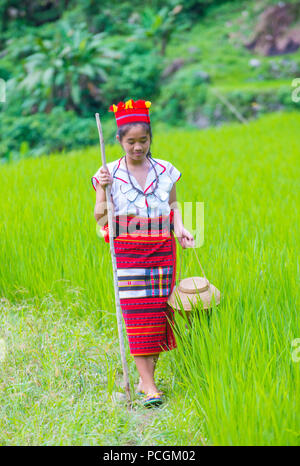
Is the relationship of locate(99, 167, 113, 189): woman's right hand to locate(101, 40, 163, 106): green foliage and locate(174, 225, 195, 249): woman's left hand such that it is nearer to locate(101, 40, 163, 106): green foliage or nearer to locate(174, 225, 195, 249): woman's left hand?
locate(174, 225, 195, 249): woman's left hand

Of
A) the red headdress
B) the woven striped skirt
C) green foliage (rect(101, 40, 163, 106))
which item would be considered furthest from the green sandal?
green foliage (rect(101, 40, 163, 106))

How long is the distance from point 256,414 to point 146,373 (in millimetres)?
611

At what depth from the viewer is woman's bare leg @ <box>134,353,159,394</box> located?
6.50 ft

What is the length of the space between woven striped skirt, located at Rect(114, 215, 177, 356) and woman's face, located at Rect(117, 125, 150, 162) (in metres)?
0.24

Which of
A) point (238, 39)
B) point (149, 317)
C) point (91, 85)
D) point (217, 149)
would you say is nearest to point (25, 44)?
point (91, 85)

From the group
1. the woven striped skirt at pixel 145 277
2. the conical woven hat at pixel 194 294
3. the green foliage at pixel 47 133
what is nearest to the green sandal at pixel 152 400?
the woven striped skirt at pixel 145 277

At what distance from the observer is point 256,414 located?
1485 mm

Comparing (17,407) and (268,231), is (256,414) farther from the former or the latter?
(268,231)

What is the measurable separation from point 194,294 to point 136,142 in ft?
1.92

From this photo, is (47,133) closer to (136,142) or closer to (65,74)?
(65,74)

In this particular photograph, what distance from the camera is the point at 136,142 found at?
6.12 ft

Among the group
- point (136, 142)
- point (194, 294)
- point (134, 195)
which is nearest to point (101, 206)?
point (134, 195)

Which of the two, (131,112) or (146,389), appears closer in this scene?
(131,112)

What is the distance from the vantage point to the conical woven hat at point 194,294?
1857 mm
